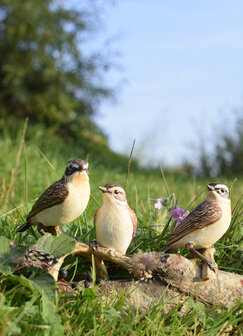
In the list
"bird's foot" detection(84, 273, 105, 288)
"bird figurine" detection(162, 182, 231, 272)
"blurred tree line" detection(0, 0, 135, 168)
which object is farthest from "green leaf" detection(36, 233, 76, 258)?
"blurred tree line" detection(0, 0, 135, 168)

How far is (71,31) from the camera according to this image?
42.8 ft

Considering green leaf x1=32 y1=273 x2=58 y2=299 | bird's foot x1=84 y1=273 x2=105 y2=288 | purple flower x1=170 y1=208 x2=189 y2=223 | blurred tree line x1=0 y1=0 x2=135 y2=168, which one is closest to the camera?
green leaf x1=32 y1=273 x2=58 y2=299

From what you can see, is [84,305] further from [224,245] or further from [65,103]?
[65,103]

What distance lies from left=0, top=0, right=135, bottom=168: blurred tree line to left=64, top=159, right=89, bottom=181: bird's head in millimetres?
10401

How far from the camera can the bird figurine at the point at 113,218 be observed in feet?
7.89

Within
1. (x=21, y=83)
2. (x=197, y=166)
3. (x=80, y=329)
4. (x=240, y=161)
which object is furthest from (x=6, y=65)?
(x=80, y=329)

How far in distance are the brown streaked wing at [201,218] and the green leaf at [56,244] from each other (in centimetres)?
65

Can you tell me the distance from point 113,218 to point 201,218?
53 centimetres

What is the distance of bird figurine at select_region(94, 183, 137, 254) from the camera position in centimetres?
241

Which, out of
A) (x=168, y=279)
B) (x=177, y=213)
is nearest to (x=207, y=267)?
(x=168, y=279)

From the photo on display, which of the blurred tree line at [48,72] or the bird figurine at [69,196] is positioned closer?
the bird figurine at [69,196]

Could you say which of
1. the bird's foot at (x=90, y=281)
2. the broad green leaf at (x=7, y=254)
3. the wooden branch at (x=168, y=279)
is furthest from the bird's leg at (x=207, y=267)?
the broad green leaf at (x=7, y=254)

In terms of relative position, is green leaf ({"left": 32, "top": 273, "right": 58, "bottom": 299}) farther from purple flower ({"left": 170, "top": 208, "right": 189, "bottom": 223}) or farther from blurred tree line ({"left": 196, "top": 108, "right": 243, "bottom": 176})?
blurred tree line ({"left": 196, "top": 108, "right": 243, "bottom": 176})

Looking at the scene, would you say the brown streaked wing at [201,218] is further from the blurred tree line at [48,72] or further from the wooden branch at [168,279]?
the blurred tree line at [48,72]
